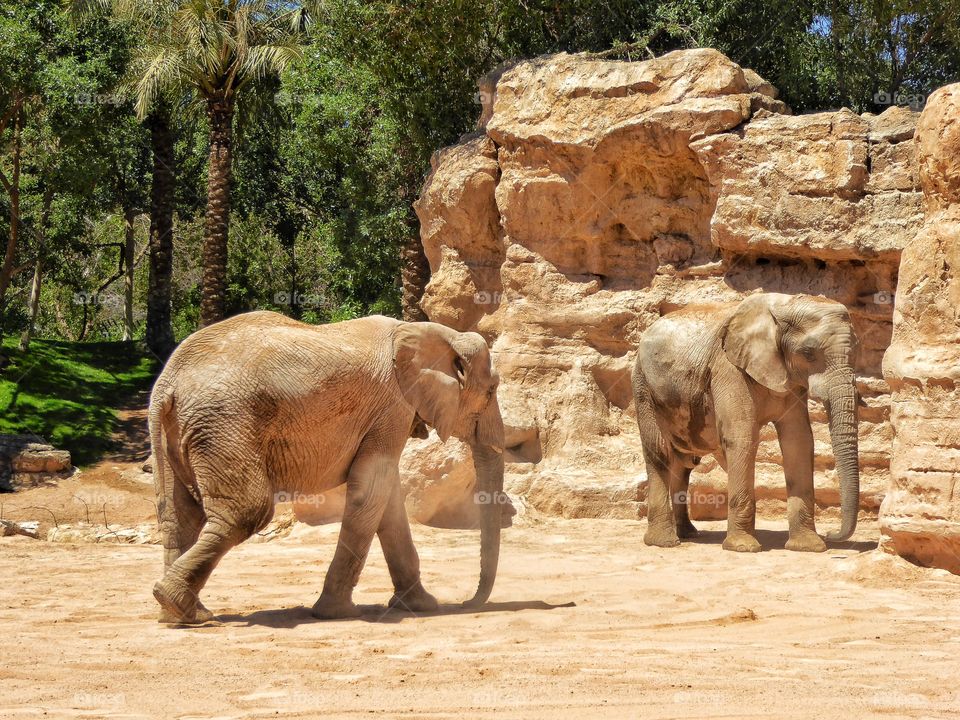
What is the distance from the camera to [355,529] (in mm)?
8945

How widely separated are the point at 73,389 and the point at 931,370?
2028 cm

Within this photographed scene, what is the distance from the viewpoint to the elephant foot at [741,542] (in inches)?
480

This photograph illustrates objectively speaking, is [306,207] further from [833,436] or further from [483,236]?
[833,436]

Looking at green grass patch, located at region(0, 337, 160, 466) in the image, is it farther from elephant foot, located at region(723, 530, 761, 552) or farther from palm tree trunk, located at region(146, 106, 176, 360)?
elephant foot, located at region(723, 530, 761, 552)

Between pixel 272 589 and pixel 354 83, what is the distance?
13.2 m

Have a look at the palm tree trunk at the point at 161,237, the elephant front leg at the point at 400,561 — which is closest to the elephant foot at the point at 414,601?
the elephant front leg at the point at 400,561

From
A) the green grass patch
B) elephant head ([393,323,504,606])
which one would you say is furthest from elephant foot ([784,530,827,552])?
the green grass patch

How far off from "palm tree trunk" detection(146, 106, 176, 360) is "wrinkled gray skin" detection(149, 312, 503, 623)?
19016 mm

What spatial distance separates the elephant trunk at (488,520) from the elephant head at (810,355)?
3.65m

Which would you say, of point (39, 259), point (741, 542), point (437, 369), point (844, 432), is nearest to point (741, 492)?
point (741, 542)

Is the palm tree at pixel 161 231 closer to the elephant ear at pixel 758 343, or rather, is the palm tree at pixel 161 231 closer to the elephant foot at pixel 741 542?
the elephant ear at pixel 758 343

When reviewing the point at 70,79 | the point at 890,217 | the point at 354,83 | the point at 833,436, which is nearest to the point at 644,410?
the point at 833,436

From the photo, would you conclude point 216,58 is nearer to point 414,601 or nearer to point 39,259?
point 39,259

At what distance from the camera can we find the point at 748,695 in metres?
6.20
